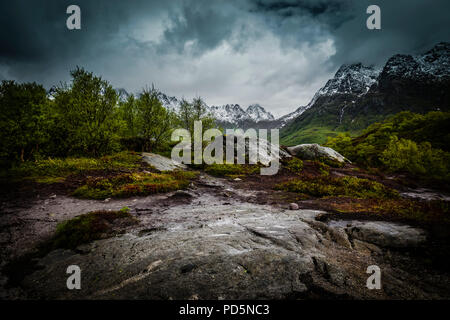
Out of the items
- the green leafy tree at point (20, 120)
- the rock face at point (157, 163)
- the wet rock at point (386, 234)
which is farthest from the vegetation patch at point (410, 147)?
the green leafy tree at point (20, 120)

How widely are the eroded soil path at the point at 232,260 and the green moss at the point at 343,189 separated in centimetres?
552

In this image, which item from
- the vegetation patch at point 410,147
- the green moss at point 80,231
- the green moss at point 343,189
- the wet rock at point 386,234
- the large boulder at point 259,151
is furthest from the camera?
the large boulder at point 259,151

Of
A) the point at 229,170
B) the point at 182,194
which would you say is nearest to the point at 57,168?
the point at 182,194

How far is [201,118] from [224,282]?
28951mm

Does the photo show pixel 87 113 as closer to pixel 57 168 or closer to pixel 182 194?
pixel 57 168

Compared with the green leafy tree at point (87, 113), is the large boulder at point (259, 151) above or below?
below

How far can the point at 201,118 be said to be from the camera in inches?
1187

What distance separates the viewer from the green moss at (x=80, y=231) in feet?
15.3

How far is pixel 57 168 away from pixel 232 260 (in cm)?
1704

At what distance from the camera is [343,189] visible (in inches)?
456

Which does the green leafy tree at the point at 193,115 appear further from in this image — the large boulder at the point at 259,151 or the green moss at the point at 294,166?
the green moss at the point at 294,166

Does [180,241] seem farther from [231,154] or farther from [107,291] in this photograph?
[231,154]

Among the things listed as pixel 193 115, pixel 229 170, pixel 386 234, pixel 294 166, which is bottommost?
pixel 386 234

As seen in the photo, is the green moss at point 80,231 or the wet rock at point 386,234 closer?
the wet rock at point 386,234
